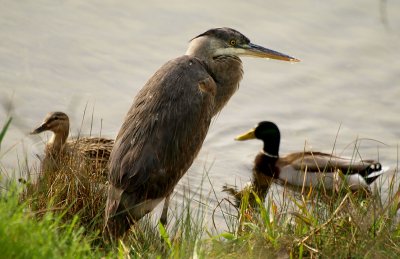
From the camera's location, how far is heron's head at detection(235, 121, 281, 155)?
30.6 feet

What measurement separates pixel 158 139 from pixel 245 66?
466 centimetres

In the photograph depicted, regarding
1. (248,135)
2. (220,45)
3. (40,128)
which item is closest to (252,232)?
(220,45)

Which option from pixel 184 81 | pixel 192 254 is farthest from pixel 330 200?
pixel 184 81

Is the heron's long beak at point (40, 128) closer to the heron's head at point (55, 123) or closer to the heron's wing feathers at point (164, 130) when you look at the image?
the heron's head at point (55, 123)

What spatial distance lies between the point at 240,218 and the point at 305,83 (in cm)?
487

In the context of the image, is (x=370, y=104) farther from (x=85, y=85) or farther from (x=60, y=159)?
(x=60, y=159)

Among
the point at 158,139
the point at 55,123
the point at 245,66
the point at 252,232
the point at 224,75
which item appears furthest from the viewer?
the point at 245,66

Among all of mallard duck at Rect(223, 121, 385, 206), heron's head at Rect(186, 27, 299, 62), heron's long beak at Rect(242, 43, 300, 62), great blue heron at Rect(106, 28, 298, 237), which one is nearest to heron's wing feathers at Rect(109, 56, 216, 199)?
great blue heron at Rect(106, 28, 298, 237)

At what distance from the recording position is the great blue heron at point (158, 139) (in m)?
5.68

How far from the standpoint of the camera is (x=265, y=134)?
944cm

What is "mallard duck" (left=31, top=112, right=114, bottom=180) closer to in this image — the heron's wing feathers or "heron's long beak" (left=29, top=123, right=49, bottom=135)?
"heron's long beak" (left=29, top=123, right=49, bottom=135)

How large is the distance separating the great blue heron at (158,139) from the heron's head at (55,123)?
1905 millimetres

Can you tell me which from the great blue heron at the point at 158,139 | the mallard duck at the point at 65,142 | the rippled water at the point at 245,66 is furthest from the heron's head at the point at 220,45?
the rippled water at the point at 245,66

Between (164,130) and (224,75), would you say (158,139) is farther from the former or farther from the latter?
(224,75)
